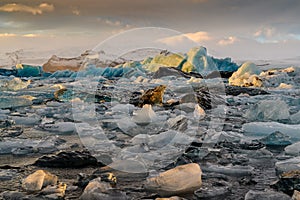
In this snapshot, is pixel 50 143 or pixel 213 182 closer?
pixel 213 182

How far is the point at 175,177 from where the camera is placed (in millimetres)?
1956

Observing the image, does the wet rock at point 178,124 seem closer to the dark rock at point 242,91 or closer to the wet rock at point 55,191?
the wet rock at point 55,191

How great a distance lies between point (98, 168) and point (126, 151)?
426mm

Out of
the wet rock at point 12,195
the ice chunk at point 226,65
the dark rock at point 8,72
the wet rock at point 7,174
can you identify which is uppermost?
the ice chunk at point 226,65

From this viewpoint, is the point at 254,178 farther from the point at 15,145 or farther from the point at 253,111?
the point at 253,111

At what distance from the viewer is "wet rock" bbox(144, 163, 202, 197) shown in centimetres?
194

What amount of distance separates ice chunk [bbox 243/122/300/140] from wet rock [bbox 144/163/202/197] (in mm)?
1654

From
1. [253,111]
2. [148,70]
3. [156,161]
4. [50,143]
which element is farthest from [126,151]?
[148,70]

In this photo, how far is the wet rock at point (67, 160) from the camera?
2465 mm

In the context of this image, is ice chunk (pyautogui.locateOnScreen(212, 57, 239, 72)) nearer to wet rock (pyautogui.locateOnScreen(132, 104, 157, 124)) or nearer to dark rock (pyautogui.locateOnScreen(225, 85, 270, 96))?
dark rock (pyautogui.locateOnScreen(225, 85, 270, 96))

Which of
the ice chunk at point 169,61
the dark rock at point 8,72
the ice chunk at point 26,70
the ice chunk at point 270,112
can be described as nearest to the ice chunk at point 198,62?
A: the ice chunk at point 169,61

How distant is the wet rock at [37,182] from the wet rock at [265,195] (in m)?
1.03

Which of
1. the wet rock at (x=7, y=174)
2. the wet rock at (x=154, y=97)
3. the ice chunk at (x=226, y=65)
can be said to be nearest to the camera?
the wet rock at (x=7, y=174)

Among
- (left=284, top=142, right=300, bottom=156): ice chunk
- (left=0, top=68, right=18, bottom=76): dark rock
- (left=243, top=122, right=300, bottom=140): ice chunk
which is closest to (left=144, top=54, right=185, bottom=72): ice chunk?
(left=0, top=68, right=18, bottom=76): dark rock
